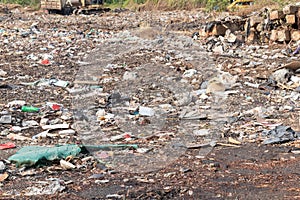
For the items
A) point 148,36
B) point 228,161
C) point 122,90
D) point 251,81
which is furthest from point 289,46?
point 228,161

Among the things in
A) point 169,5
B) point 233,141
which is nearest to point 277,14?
point 233,141

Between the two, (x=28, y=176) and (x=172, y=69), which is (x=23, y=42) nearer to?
(x=172, y=69)

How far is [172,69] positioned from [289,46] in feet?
7.63

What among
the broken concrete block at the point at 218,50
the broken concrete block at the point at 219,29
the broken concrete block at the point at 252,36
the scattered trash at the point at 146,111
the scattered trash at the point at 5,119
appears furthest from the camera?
the broken concrete block at the point at 219,29

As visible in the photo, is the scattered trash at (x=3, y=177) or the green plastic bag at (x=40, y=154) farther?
the green plastic bag at (x=40, y=154)

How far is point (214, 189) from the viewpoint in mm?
2906

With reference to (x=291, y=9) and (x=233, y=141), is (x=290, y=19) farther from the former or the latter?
(x=233, y=141)

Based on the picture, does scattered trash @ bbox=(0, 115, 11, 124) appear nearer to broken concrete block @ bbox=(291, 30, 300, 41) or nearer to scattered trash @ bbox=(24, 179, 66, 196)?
scattered trash @ bbox=(24, 179, 66, 196)

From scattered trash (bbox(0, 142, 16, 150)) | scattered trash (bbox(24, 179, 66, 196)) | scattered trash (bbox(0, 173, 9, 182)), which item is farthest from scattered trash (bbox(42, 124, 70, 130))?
scattered trash (bbox(24, 179, 66, 196))

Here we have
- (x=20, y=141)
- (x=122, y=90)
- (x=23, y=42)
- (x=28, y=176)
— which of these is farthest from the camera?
(x=23, y=42)

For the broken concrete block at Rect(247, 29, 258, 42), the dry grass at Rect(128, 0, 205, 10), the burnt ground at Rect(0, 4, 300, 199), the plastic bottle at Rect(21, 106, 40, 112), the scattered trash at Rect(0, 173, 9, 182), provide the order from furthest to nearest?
the dry grass at Rect(128, 0, 205, 10) → the broken concrete block at Rect(247, 29, 258, 42) → the plastic bottle at Rect(21, 106, 40, 112) → the scattered trash at Rect(0, 173, 9, 182) → the burnt ground at Rect(0, 4, 300, 199)

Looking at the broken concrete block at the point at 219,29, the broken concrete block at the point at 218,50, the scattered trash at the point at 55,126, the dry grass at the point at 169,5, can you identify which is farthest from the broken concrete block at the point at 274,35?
the dry grass at the point at 169,5

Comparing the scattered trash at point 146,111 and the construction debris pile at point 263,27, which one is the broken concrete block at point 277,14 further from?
→ the scattered trash at point 146,111

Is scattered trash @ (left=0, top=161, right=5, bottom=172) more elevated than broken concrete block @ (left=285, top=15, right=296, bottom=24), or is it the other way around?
broken concrete block @ (left=285, top=15, right=296, bottom=24)
